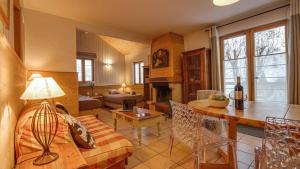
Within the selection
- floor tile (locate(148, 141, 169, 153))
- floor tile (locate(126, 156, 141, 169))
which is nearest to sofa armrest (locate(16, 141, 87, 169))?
floor tile (locate(126, 156, 141, 169))

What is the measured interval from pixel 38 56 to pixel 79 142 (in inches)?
109

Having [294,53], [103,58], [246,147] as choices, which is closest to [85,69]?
[103,58]

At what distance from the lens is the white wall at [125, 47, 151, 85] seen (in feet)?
23.7

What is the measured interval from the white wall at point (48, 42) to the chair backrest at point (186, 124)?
10.0ft

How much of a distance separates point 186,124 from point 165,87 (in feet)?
11.5

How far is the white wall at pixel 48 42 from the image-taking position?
124 inches

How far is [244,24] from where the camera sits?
3.52 m

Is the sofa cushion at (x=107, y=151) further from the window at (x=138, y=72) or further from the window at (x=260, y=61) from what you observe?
the window at (x=138, y=72)

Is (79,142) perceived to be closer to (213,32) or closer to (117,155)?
(117,155)

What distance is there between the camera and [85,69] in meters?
7.28

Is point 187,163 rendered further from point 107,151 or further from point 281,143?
point 281,143

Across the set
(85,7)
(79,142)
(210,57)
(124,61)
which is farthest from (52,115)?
(124,61)

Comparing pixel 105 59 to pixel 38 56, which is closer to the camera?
Answer: pixel 38 56

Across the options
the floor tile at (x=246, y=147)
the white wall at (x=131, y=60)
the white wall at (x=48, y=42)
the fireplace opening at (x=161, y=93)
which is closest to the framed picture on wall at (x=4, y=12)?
the white wall at (x=48, y=42)
